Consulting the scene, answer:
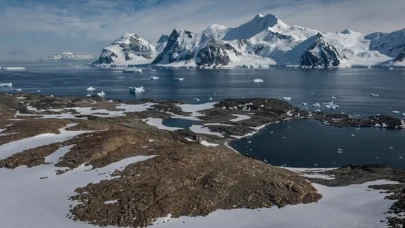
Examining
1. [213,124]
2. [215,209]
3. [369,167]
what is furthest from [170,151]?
[213,124]

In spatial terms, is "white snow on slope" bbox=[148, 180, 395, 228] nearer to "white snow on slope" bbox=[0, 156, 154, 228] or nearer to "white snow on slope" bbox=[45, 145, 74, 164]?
"white snow on slope" bbox=[0, 156, 154, 228]

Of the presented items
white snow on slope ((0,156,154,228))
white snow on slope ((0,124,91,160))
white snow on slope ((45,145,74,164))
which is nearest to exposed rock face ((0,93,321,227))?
white snow on slope ((45,145,74,164))

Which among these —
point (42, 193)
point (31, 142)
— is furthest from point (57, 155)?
point (42, 193)

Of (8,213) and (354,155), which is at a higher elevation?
(8,213)

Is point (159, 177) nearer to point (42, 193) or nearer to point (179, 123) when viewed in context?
point (42, 193)

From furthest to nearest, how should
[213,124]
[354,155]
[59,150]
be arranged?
1. [213,124]
2. [354,155]
3. [59,150]

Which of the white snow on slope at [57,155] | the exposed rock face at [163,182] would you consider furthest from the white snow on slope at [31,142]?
the white snow on slope at [57,155]

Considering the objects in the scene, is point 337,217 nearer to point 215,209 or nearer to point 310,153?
point 215,209
